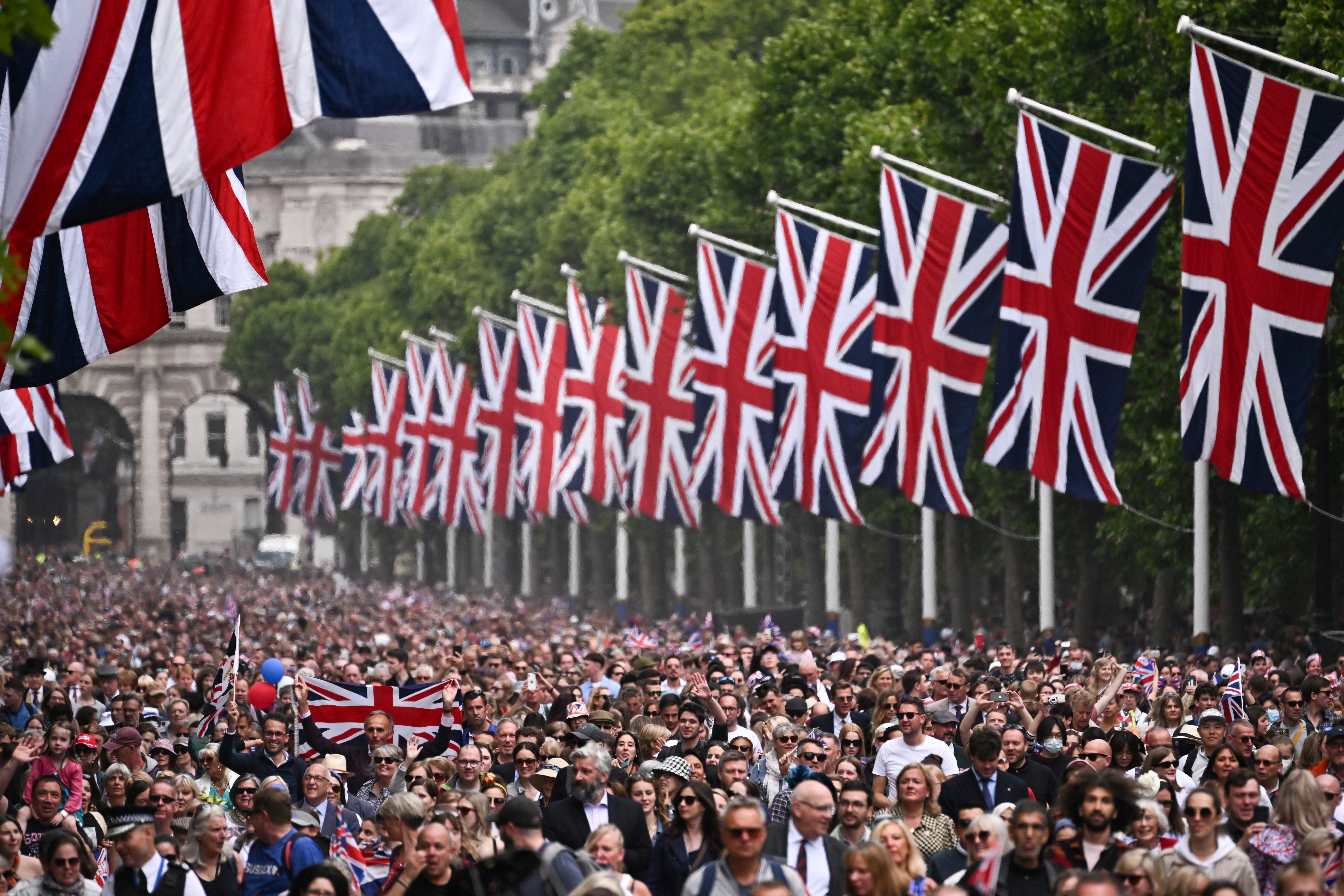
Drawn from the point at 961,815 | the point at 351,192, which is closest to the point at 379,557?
the point at 351,192

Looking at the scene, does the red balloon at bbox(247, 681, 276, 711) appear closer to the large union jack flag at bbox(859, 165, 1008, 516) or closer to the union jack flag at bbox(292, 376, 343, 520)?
the large union jack flag at bbox(859, 165, 1008, 516)

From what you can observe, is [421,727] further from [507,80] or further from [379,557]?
[507,80]

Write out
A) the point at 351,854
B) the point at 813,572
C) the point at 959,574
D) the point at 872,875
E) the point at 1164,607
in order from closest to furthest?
1. the point at 872,875
2. the point at 351,854
3. the point at 1164,607
4. the point at 959,574
5. the point at 813,572

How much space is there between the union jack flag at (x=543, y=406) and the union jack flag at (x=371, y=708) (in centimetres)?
3253

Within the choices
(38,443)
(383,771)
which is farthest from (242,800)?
(38,443)

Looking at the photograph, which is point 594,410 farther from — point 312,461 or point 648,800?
point 312,461

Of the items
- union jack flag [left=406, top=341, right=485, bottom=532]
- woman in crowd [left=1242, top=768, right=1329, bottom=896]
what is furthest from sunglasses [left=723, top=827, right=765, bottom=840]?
union jack flag [left=406, top=341, right=485, bottom=532]

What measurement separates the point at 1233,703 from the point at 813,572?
94.1 ft

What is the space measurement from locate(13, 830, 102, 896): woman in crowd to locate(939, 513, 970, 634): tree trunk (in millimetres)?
28539

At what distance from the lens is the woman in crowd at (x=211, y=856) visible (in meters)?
12.5

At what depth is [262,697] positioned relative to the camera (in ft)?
71.4

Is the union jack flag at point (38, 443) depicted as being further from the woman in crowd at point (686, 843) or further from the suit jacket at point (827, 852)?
the suit jacket at point (827, 852)

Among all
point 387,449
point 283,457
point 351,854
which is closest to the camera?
point 351,854

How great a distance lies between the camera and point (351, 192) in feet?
408
